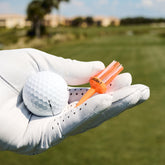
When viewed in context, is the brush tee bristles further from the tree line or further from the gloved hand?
the tree line

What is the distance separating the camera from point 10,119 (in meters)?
2.01

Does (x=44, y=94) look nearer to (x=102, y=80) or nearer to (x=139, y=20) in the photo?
(x=102, y=80)

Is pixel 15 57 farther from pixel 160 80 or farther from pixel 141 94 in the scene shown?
pixel 160 80

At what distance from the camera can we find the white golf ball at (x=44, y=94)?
7.38 ft

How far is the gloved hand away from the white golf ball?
9 cm

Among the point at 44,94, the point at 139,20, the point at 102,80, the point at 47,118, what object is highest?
the point at 102,80

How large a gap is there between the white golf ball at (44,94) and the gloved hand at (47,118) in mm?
85

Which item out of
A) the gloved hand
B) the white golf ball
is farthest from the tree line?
the white golf ball

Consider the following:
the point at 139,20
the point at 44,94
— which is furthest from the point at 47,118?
the point at 139,20

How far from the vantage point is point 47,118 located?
2.23 meters

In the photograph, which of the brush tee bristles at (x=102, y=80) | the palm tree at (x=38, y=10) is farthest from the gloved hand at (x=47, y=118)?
the palm tree at (x=38, y=10)

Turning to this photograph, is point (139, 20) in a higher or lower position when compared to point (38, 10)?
lower

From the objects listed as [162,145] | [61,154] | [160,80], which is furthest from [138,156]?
[160,80]

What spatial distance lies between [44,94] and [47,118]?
22 centimetres
